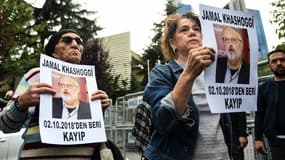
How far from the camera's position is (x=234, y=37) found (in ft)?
7.51

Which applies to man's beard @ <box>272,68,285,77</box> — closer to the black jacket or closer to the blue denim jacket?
the black jacket

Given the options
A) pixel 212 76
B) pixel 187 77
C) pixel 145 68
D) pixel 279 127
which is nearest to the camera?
pixel 187 77

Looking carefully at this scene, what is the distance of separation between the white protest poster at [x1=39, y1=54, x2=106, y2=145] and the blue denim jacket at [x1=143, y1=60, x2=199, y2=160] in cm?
43

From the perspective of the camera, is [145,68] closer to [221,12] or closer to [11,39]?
[11,39]

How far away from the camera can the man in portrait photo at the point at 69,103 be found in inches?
95.7

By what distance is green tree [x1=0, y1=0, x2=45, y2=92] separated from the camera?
59.8ft

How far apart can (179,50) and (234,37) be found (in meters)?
0.32

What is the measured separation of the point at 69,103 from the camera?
248 centimetres

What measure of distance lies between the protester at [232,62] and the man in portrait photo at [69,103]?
0.82 m

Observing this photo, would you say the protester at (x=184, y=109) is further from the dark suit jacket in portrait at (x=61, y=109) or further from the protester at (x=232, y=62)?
the dark suit jacket in portrait at (x=61, y=109)

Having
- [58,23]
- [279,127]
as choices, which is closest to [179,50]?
[279,127]

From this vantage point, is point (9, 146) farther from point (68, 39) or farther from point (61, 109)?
point (61, 109)

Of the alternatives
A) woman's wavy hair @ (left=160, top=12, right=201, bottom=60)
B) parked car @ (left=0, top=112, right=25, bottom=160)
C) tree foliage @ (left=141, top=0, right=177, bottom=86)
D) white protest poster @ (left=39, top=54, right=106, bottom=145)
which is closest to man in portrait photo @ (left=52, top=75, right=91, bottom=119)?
white protest poster @ (left=39, top=54, right=106, bottom=145)

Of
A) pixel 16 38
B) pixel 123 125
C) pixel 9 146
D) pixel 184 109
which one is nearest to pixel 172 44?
pixel 184 109
